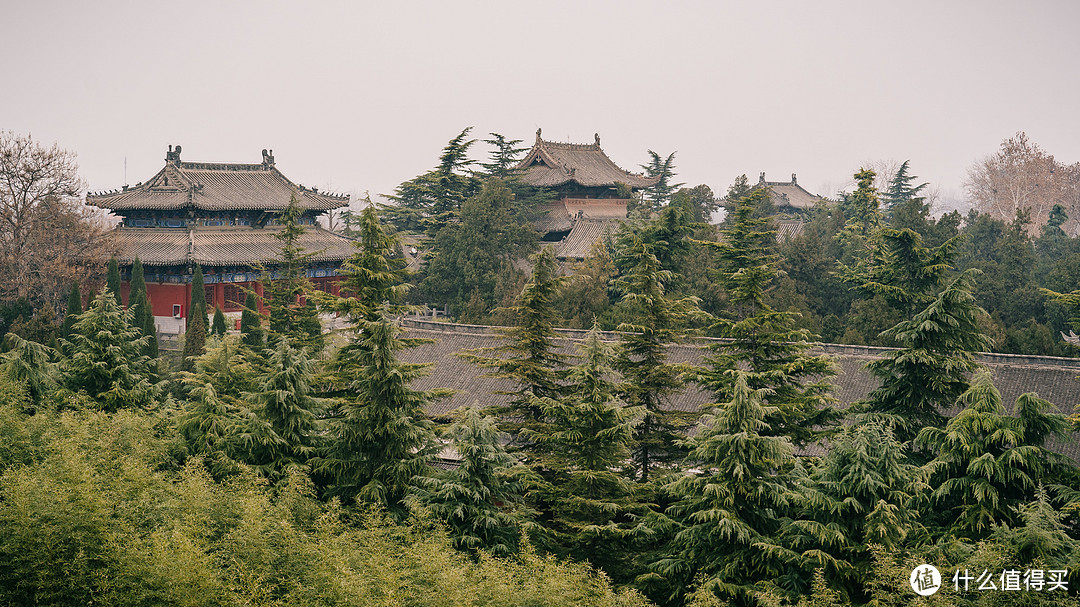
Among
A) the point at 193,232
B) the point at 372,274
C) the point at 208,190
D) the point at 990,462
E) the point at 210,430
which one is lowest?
the point at 210,430

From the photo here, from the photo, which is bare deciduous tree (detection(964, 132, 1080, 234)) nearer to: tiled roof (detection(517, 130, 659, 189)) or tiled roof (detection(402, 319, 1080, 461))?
tiled roof (detection(517, 130, 659, 189))

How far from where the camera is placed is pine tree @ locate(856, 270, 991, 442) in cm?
1436

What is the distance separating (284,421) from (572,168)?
33.1 metres

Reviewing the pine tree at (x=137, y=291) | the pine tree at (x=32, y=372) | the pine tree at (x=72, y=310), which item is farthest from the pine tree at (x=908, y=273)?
the pine tree at (x=72, y=310)

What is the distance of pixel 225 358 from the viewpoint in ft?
67.6

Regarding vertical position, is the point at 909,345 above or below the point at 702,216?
below

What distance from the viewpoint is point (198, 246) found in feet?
123

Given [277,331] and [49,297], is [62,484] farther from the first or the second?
[49,297]

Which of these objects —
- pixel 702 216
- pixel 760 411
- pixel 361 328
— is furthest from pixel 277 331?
pixel 702 216

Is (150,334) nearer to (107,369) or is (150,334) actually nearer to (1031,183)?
(107,369)

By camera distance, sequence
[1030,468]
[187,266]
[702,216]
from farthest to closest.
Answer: [702,216] → [187,266] → [1030,468]

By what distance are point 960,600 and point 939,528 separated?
202cm

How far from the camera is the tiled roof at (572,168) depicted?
157 feet

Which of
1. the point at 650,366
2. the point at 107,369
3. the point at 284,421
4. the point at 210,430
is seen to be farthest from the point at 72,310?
the point at 650,366
